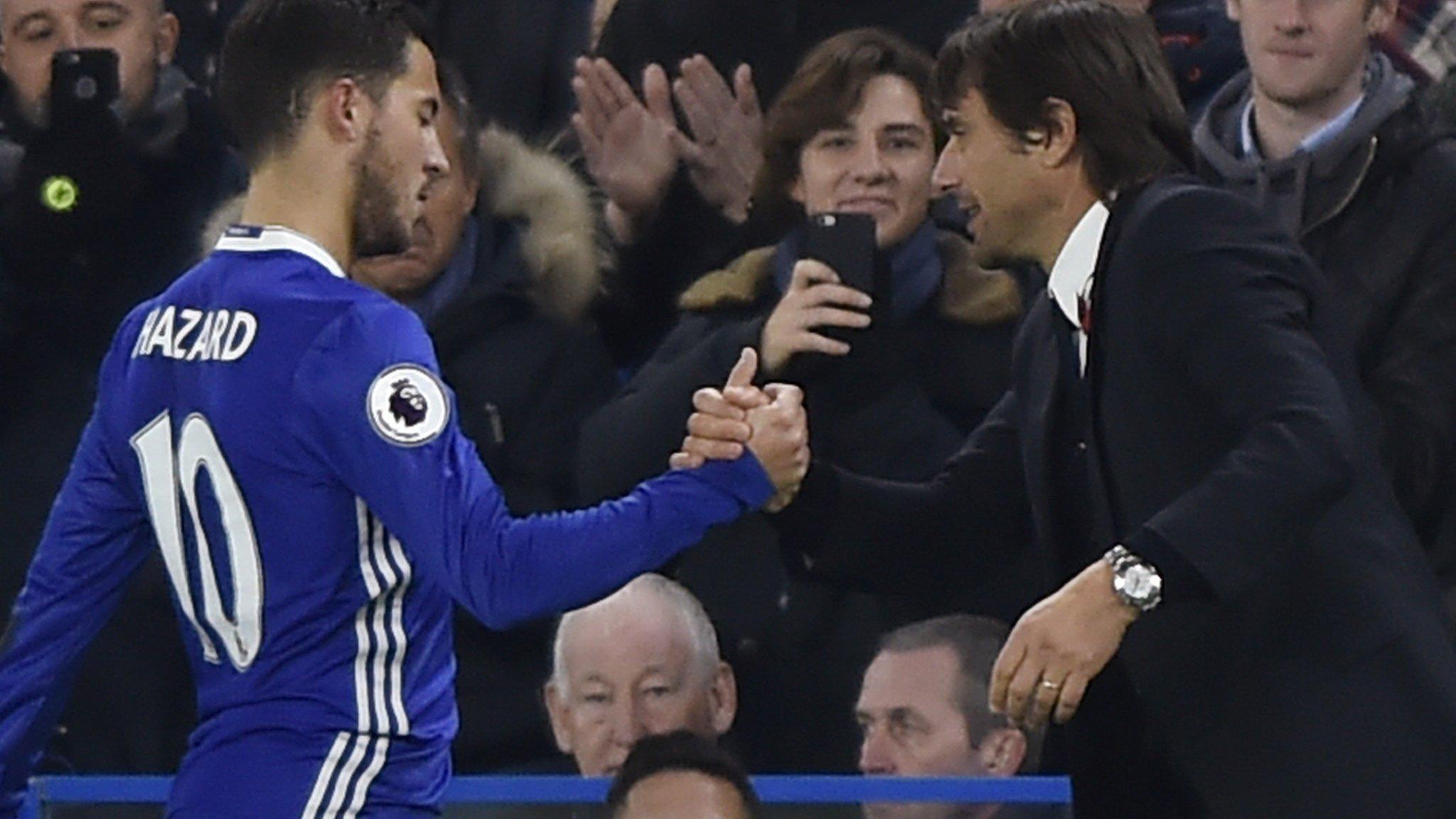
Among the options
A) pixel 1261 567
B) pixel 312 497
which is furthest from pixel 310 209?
pixel 1261 567

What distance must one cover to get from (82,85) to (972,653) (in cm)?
180

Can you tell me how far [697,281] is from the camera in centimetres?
447

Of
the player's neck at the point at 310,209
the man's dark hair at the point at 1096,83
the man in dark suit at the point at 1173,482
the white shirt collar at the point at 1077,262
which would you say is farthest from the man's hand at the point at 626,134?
the player's neck at the point at 310,209

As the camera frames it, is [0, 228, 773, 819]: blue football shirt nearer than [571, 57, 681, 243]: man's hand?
Yes

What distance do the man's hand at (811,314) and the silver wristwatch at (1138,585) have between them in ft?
4.21

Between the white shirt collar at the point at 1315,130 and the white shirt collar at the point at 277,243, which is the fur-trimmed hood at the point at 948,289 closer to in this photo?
the white shirt collar at the point at 1315,130

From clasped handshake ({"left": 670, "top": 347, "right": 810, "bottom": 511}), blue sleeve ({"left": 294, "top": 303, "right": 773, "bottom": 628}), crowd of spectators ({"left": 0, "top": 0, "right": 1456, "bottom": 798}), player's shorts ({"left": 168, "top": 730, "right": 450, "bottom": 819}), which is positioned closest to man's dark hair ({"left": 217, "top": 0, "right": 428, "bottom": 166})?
blue sleeve ({"left": 294, "top": 303, "right": 773, "bottom": 628})

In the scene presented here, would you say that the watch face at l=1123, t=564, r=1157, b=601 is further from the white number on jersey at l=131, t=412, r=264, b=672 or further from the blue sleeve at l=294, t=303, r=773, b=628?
the white number on jersey at l=131, t=412, r=264, b=672

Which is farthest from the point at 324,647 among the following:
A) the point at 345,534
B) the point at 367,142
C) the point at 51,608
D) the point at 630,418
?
the point at 630,418

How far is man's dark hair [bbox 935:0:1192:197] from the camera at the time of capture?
328cm

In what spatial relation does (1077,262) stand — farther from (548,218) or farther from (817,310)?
(548,218)

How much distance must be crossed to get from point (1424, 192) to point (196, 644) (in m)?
1.97

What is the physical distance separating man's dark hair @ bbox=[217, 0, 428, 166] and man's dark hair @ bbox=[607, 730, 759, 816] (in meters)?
1.34

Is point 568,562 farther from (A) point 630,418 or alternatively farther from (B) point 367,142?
(A) point 630,418
